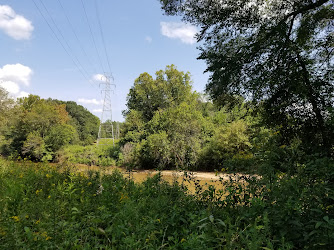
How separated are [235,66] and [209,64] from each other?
70 cm

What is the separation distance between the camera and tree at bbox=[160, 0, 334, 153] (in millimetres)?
3963

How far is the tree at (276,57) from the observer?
396 cm

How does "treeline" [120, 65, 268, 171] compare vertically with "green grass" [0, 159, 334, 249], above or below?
above

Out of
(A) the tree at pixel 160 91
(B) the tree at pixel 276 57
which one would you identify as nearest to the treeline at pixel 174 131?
(A) the tree at pixel 160 91

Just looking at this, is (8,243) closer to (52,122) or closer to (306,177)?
(306,177)

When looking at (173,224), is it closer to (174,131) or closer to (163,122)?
(174,131)

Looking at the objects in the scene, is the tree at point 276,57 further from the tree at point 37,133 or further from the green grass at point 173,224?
A: the tree at point 37,133

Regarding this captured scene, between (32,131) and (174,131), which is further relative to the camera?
(32,131)

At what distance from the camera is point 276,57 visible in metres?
4.20

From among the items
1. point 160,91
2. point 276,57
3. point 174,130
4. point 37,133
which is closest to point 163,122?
point 174,130

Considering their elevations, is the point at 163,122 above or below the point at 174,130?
above

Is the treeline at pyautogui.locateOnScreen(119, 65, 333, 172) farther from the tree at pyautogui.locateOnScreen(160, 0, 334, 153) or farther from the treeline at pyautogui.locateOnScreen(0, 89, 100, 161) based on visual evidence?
the treeline at pyautogui.locateOnScreen(0, 89, 100, 161)

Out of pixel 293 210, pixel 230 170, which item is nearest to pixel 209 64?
pixel 230 170

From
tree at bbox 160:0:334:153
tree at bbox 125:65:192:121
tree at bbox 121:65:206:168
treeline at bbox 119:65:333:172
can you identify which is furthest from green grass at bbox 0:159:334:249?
tree at bbox 125:65:192:121
